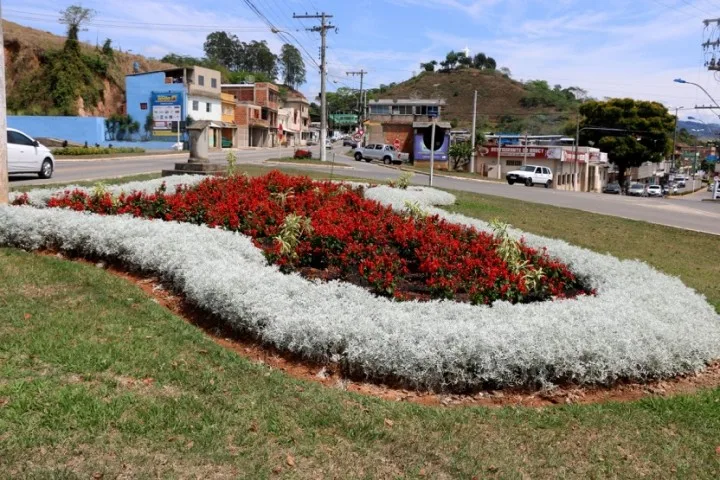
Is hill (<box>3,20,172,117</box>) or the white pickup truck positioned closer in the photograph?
the white pickup truck

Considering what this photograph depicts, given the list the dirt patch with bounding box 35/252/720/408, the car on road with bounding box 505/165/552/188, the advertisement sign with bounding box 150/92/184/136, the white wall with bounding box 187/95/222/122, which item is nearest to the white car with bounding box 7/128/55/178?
the dirt patch with bounding box 35/252/720/408

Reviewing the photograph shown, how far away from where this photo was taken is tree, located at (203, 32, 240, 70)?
116562 millimetres

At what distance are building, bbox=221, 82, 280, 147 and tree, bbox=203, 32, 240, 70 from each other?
4268 centimetres

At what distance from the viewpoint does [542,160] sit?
5297cm

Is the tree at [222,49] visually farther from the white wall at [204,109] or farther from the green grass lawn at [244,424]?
the green grass lawn at [244,424]

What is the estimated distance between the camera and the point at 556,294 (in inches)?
237

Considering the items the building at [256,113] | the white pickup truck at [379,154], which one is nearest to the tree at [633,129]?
the white pickup truck at [379,154]

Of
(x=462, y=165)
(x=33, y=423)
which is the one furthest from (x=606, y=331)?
(x=462, y=165)

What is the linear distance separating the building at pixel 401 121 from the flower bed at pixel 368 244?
42.4m

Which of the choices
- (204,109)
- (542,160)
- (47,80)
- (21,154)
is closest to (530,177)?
(542,160)

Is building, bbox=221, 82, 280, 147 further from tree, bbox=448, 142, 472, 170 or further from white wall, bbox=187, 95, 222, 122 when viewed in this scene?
tree, bbox=448, 142, 472, 170

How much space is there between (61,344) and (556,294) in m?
4.33

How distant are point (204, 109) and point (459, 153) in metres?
24.0

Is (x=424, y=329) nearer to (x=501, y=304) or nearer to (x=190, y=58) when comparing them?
(x=501, y=304)
